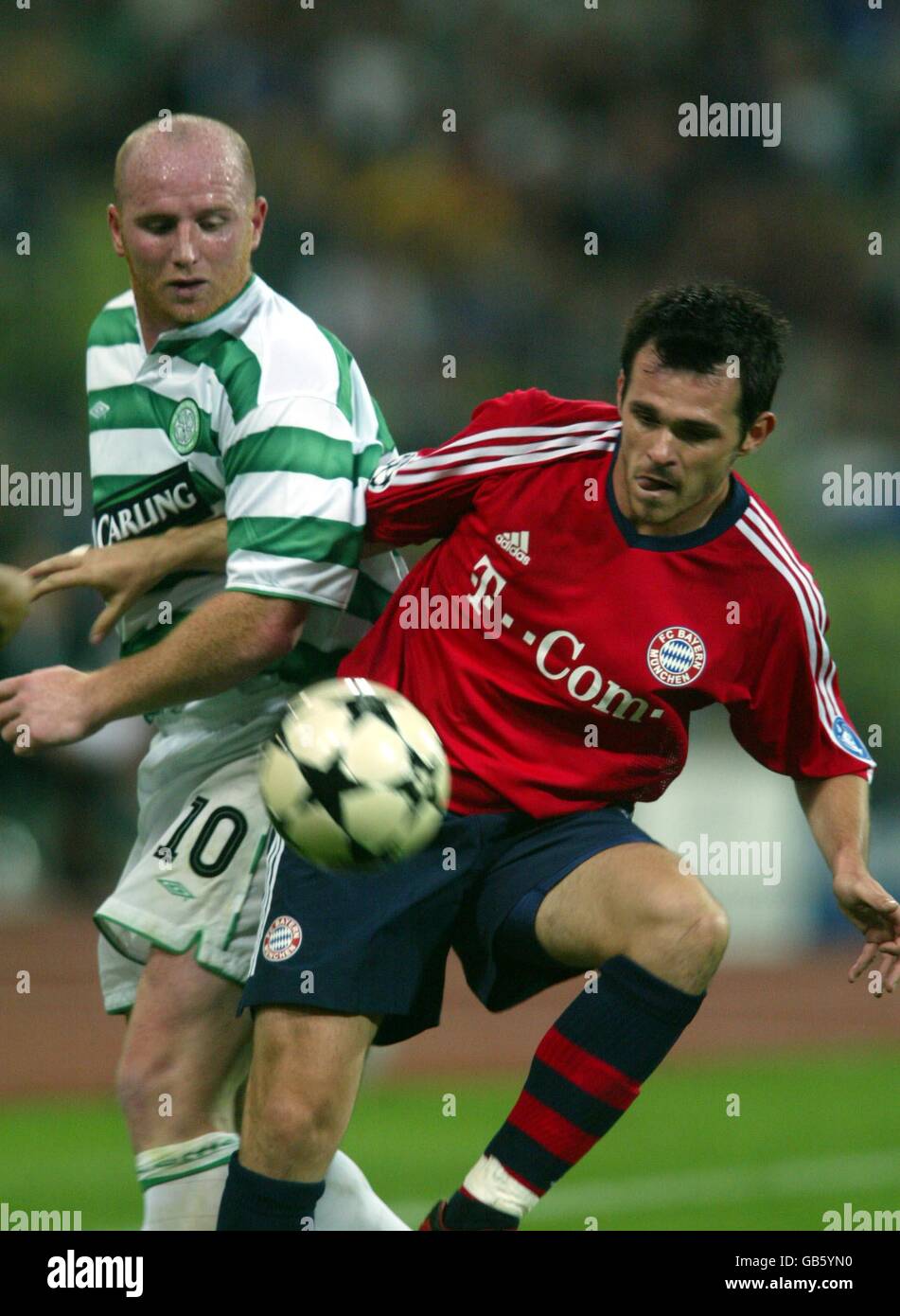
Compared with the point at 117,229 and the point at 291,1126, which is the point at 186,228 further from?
the point at 291,1126

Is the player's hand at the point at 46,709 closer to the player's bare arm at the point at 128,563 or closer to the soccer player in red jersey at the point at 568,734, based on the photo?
the player's bare arm at the point at 128,563

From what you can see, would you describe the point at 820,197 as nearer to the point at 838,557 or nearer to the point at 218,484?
the point at 838,557

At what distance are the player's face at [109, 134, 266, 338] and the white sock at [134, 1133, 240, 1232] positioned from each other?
195 centimetres

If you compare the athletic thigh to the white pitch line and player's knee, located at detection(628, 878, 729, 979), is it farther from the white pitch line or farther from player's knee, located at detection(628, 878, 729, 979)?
the white pitch line

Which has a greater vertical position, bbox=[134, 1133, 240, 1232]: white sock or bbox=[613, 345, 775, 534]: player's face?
bbox=[613, 345, 775, 534]: player's face

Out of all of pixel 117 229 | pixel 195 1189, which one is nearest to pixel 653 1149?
pixel 195 1189

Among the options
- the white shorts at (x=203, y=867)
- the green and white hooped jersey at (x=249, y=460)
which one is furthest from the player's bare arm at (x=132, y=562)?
the white shorts at (x=203, y=867)

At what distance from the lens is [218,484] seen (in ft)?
15.1

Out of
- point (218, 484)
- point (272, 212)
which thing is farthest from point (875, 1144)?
point (272, 212)

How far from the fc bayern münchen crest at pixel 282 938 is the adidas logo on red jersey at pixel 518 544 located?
3.10 feet

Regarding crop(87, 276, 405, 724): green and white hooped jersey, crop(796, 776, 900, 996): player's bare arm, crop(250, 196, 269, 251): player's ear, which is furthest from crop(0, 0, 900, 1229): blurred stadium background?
crop(250, 196, 269, 251): player's ear

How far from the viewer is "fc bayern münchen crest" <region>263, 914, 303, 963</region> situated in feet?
13.8

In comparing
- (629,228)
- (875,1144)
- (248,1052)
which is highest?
(629,228)

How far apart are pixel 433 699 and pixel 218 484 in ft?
2.47
